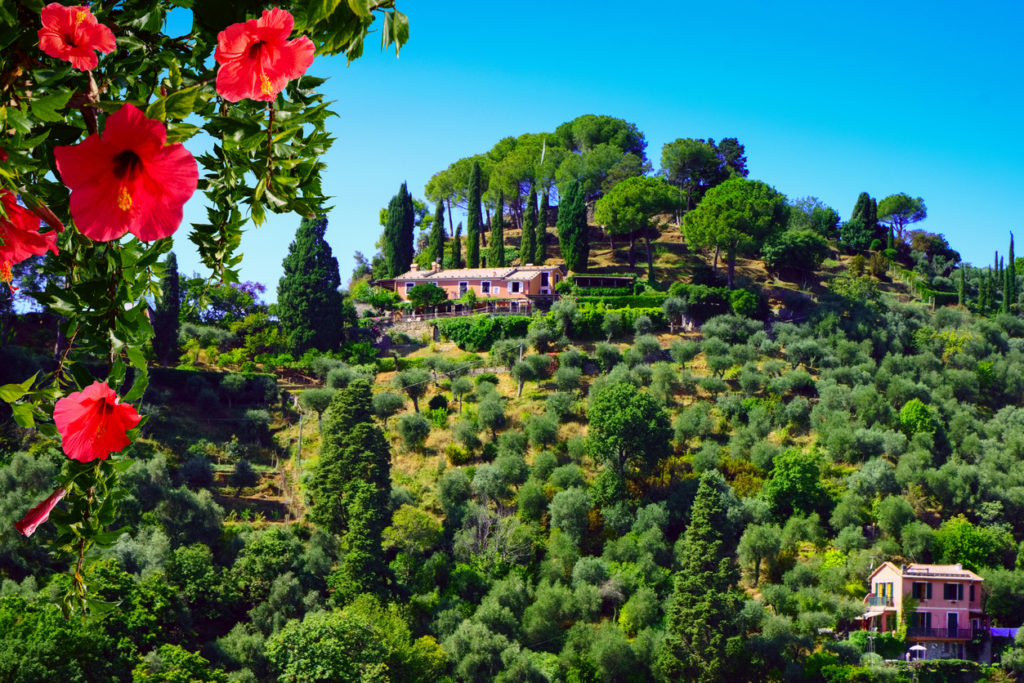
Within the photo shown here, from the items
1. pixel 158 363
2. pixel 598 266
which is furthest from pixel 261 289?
pixel 598 266

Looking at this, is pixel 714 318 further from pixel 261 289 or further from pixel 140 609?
pixel 140 609

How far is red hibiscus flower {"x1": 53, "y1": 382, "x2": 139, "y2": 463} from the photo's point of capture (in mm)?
1802

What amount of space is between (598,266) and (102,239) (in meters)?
62.3

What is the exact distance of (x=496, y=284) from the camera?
5775 centimetres

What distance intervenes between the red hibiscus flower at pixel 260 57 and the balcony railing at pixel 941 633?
36840mm

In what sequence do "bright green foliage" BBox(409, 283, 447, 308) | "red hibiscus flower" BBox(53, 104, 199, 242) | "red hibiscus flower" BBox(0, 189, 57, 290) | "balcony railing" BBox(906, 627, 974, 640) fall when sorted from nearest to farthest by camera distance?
"red hibiscus flower" BBox(53, 104, 199, 242) → "red hibiscus flower" BBox(0, 189, 57, 290) → "balcony railing" BBox(906, 627, 974, 640) → "bright green foliage" BBox(409, 283, 447, 308)

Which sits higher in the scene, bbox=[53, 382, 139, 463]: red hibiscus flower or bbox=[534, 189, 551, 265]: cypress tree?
bbox=[534, 189, 551, 265]: cypress tree

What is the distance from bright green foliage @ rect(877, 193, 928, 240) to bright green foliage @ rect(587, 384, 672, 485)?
43.1m

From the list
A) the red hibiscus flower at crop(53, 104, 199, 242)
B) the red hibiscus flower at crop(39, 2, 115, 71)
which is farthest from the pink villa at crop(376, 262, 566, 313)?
the red hibiscus flower at crop(53, 104, 199, 242)

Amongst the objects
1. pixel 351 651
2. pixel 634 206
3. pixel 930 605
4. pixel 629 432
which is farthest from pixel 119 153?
pixel 634 206

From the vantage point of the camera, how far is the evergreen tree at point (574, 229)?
6016 cm

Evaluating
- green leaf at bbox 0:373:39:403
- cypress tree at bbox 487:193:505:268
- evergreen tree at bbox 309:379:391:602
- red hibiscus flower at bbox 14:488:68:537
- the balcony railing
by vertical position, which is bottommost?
the balcony railing

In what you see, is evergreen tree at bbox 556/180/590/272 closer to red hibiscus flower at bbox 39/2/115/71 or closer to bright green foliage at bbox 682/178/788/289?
bright green foliage at bbox 682/178/788/289

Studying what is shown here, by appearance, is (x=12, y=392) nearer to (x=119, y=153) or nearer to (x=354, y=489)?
(x=119, y=153)
